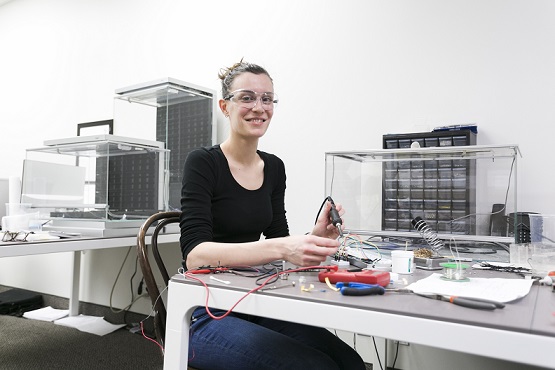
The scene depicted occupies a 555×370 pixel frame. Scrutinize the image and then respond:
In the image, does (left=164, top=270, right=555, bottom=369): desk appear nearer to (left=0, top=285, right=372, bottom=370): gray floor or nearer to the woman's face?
the woman's face

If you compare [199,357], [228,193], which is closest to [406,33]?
[228,193]

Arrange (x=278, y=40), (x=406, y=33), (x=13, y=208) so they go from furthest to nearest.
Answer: (x=278, y=40)
(x=406, y=33)
(x=13, y=208)

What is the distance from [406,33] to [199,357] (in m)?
1.70

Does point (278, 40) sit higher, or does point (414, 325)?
point (278, 40)

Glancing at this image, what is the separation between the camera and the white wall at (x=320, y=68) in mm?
1707

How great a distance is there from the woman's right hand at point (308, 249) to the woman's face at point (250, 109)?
0.49 metres

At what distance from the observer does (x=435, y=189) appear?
1686 mm

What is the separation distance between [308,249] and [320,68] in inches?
60.4

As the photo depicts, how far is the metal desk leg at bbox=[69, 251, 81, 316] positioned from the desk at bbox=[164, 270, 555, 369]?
2.23 metres

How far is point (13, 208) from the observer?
5.96 ft

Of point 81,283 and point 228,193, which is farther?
point 81,283

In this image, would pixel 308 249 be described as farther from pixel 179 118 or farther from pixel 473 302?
pixel 179 118

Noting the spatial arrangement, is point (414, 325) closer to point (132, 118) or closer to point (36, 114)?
point (132, 118)

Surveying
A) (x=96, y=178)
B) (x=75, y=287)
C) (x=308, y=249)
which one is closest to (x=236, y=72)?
(x=308, y=249)
